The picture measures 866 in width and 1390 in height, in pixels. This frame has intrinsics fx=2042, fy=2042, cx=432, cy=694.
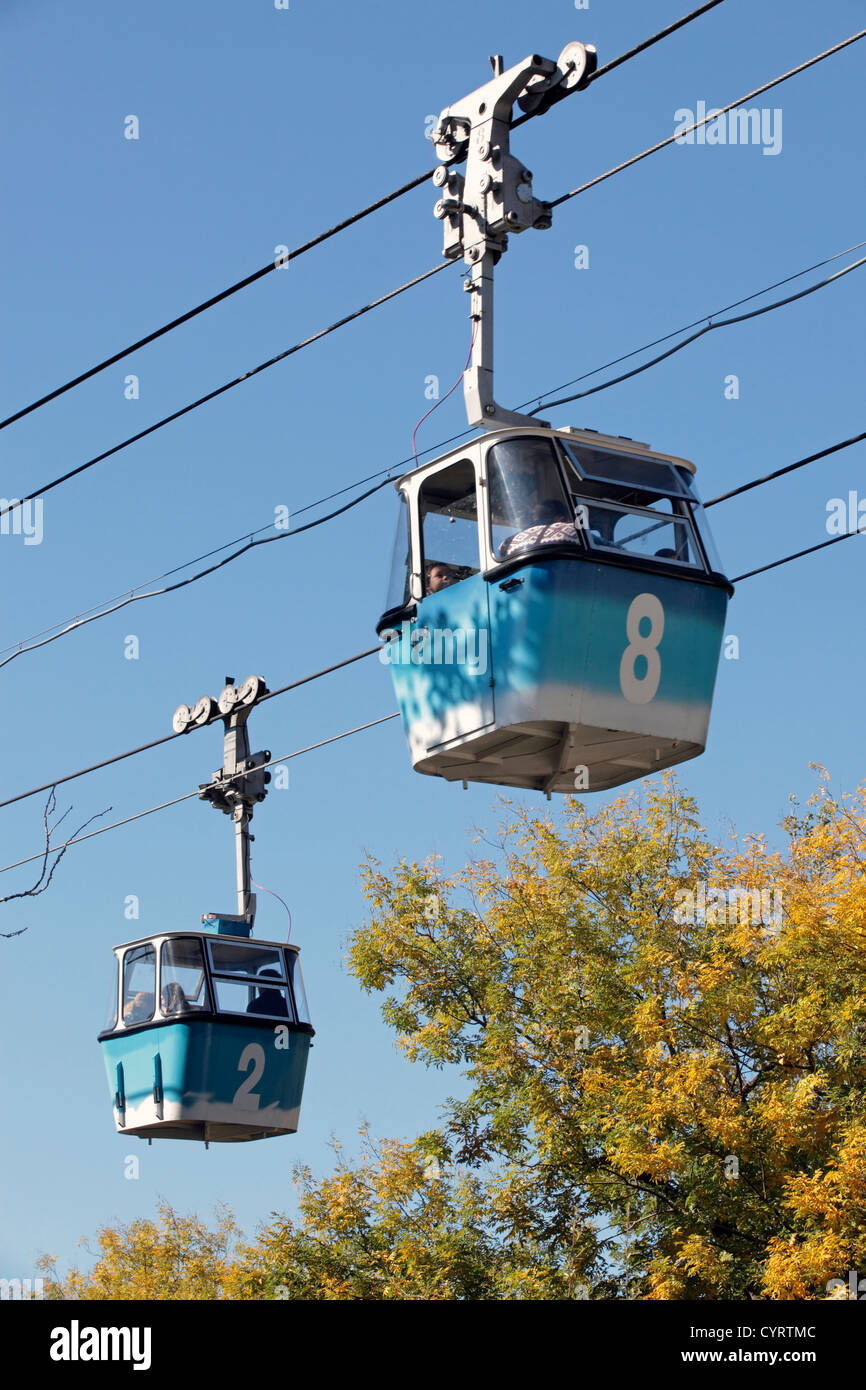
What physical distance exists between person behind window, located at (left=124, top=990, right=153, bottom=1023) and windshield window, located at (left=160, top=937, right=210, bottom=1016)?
0.22m

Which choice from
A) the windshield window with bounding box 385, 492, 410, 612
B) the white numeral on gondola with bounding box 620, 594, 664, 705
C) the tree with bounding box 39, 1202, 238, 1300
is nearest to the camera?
the white numeral on gondola with bounding box 620, 594, 664, 705

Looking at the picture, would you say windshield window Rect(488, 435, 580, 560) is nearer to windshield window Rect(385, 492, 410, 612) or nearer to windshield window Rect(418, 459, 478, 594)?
windshield window Rect(418, 459, 478, 594)

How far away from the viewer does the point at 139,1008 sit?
68.6 feet

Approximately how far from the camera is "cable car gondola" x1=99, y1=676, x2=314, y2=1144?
20.4 m

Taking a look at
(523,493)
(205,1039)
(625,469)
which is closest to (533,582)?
(523,493)

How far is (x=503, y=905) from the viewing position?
31.4 meters

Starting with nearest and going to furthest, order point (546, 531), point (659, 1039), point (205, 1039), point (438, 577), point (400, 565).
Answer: point (546, 531)
point (438, 577)
point (400, 565)
point (205, 1039)
point (659, 1039)

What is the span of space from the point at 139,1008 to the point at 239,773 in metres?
2.69

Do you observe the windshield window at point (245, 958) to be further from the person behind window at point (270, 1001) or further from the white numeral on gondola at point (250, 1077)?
the white numeral on gondola at point (250, 1077)

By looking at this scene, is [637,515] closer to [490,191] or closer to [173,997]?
[490,191]

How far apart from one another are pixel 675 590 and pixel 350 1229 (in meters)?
22.0

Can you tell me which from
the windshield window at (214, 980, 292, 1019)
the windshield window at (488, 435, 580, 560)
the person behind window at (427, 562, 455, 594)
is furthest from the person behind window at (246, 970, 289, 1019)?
the windshield window at (488, 435, 580, 560)

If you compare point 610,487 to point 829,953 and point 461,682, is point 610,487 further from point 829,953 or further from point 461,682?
point 829,953
